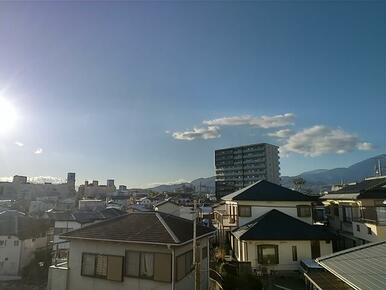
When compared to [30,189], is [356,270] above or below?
below

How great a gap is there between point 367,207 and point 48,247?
3669 cm

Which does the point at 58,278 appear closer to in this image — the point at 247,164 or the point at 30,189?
the point at 30,189

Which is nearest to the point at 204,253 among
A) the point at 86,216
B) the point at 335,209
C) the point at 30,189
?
the point at 335,209

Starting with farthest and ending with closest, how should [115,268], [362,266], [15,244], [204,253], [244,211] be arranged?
[15,244]
[244,211]
[204,253]
[115,268]
[362,266]

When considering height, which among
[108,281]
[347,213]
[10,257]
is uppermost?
[347,213]

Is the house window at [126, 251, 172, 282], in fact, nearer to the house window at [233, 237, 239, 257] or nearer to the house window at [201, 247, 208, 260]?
the house window at [201, 247, 208, 260]

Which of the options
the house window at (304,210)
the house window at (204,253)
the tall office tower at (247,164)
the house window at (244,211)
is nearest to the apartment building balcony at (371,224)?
the house window at (304,210)

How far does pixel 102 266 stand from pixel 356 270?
12534 mm

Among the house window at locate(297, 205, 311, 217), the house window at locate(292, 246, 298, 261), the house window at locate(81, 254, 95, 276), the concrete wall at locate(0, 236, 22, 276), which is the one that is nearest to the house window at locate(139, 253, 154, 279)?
the house window at locate(81, 254, 95, 276)

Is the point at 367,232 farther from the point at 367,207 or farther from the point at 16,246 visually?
the point at 16,246

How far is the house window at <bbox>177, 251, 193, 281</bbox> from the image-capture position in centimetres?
1597

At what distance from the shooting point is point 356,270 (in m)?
9.50

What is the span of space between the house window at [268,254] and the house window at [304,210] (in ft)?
20.2

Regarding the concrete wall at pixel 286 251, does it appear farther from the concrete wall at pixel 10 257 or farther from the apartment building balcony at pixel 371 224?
the concrete wall at pixel 10 257
